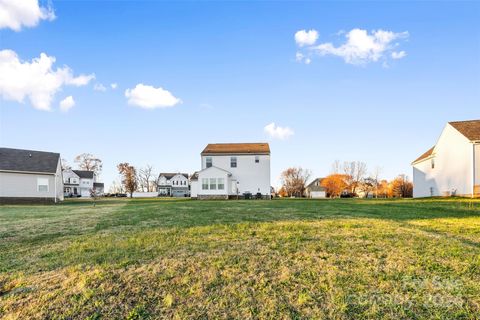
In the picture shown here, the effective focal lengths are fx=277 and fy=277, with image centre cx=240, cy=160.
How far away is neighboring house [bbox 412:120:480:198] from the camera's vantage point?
20.8 meters

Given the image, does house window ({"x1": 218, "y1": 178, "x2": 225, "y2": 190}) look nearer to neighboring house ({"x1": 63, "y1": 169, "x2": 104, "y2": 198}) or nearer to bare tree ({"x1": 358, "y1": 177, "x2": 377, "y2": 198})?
neighboring house ({"x1": 63, "y1": 169, "x2": 104, "y2": 198})

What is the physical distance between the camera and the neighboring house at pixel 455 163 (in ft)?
68.3

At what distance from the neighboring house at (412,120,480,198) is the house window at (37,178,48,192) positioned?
35.5 metres

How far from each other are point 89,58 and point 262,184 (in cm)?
2347

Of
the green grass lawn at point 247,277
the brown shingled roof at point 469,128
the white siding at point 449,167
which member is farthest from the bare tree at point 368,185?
the green grass lawn at point 247,277

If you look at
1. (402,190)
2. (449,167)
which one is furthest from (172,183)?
(449,167)

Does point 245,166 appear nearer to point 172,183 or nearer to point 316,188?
point 316,188

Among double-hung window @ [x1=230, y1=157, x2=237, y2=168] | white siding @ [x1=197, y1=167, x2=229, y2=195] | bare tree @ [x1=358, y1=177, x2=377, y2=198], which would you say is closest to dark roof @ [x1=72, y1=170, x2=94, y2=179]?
white siding @ [x1=197, y1=167, x2=229, y2=195]

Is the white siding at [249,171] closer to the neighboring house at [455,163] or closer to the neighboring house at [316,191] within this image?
the neighboring house at [455,163]

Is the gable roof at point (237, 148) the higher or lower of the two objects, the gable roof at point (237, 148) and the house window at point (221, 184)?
the higher

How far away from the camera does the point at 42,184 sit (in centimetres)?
2534

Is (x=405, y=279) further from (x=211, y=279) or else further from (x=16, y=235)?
(x=16, y=235)

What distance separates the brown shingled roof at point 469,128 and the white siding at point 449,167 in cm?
26

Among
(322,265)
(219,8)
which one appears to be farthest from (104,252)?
(219,8)
